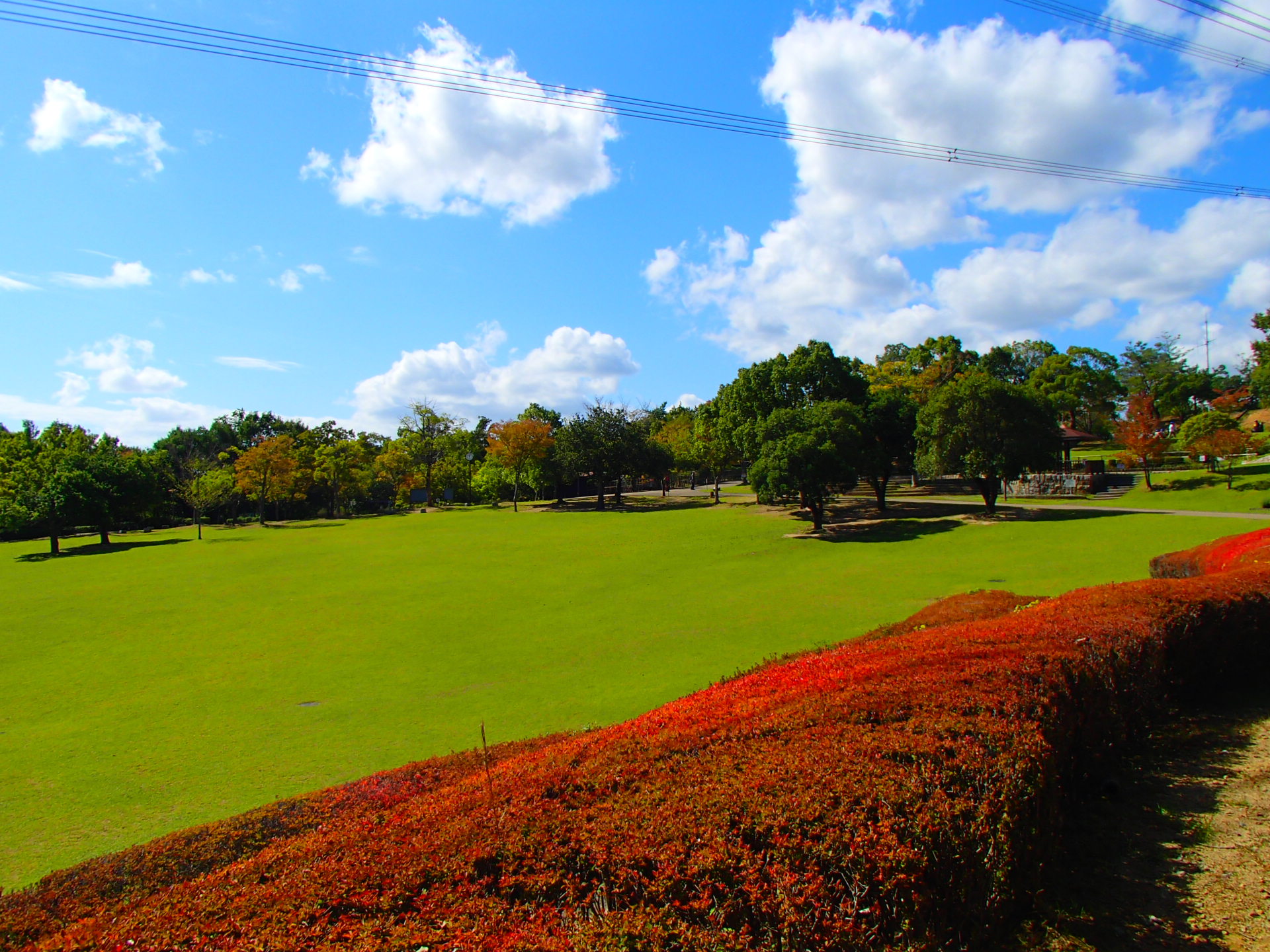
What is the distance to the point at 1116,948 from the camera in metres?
3.52

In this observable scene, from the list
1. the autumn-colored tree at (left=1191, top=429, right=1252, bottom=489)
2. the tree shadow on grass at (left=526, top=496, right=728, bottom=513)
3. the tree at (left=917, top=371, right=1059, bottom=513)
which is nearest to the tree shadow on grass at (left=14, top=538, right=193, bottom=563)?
the tree shadow on grass at (left=526, top=496, right=728, bottom=513)

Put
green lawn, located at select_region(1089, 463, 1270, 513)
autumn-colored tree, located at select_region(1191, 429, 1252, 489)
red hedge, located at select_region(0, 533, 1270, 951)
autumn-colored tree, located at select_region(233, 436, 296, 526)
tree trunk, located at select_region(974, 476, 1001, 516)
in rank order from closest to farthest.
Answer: red hedge, located at select_region(0, 533, 1270, 951) < green lawn, located at select_region(1089, 463, 1270, 513) < tree trunk, located at select_region(974, 476, 1001, 516) < autumn-colored tree, located at select_region(1191, 429, 1252, 489) < autumn-colored tree, located at select_region(233, 436, 296, 526)

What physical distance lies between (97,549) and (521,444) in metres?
32.8

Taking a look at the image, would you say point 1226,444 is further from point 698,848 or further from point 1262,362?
point 698,848

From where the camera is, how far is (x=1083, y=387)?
6681 centimetres

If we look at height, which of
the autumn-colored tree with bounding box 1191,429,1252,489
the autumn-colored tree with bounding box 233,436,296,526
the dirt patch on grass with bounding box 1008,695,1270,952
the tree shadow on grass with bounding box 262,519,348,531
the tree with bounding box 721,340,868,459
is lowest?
the dirt patch on grass with bounding box 1008,695,1270,952

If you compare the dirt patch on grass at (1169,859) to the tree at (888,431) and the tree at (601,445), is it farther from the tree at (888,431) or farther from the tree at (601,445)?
the tree at (601,445)

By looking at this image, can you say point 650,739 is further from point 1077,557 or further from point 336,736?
point 1077,557

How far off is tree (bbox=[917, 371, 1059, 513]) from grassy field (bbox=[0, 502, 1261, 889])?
10.2 feet

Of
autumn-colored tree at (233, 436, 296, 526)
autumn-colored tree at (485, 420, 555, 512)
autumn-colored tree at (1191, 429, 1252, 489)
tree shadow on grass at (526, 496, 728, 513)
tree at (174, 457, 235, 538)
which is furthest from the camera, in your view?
autumn-colored tree at (485, 420, 555, 512)

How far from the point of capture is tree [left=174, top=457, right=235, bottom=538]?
173 feet

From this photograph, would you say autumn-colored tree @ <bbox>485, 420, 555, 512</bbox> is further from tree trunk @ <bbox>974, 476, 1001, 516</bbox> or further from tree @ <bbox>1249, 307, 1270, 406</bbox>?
tree @ <bbox>1249, 307, 1270, 406</bbox>

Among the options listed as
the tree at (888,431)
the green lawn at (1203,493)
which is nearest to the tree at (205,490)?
the tree at (888,431)

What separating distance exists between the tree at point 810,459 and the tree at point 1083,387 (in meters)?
44.8
